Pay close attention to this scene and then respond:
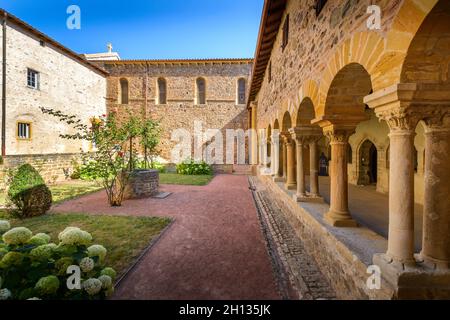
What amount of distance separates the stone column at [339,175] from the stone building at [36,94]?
1220cm

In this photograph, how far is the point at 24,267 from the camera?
221 cm

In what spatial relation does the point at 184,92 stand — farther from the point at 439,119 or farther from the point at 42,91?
the point at 439,119

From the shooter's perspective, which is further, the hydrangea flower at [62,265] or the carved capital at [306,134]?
the carved capital at [306,134]

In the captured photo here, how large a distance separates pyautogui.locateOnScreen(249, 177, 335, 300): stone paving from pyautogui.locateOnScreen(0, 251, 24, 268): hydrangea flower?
2.94 metres

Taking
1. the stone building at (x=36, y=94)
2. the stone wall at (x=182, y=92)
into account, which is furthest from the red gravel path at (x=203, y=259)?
the stone wall at (x=182, y=92)

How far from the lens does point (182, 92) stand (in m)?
21.5

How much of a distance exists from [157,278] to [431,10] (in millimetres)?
4262

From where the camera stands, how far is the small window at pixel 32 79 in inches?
555

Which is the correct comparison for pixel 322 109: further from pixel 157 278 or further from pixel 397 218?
pixel 157 278

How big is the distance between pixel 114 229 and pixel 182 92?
18.1 meters

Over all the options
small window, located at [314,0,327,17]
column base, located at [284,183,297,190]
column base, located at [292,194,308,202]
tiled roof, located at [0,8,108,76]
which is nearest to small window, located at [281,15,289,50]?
small window, located at [314,0,327,17]

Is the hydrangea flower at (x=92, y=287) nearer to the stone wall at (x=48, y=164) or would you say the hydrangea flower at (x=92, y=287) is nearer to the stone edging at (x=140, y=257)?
the stone edging at (x=140, y=257)

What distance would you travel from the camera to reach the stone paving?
2975 millimetres
